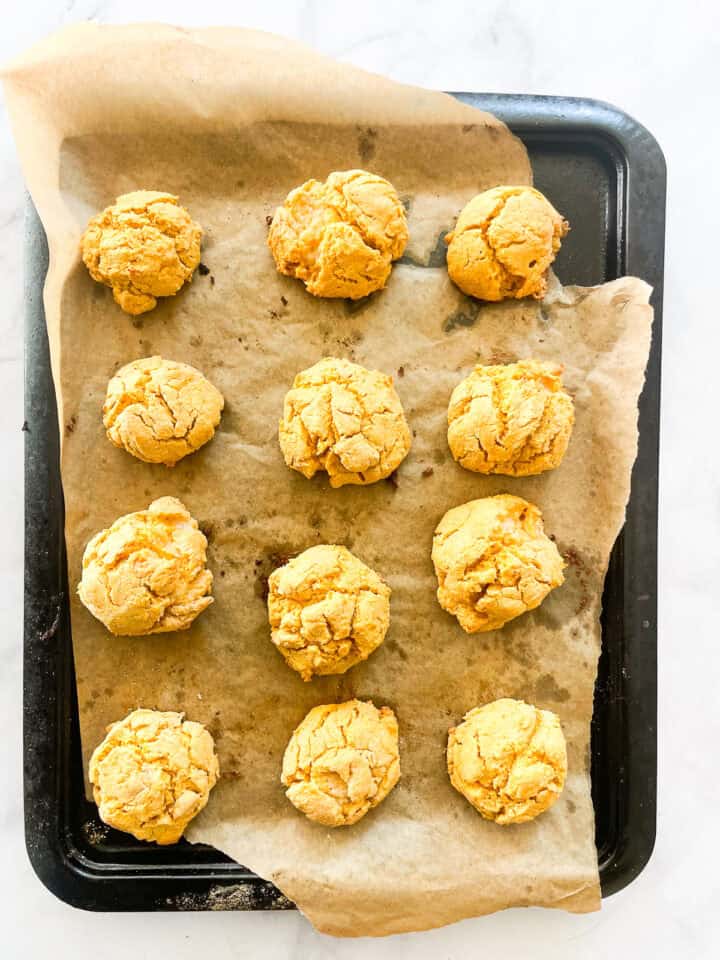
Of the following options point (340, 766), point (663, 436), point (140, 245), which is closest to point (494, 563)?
point (340, 766)

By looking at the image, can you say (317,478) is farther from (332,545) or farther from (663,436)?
(663,436)

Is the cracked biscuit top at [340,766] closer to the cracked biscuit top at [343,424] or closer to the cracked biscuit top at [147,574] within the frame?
the cracked biscuit top at [147,574]

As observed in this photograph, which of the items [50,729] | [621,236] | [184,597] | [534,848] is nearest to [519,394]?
[621,236]

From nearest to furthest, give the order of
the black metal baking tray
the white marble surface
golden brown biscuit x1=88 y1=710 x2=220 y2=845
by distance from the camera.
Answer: golden brown biscuit x1=88 y1=710 x2=220 y2=845 < the black metal baking tray < the white marble surface

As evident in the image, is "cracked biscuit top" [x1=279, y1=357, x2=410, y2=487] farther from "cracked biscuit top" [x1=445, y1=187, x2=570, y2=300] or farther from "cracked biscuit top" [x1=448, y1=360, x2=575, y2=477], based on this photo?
"cracked biscuit top" [x1=445, y1=187, x2=570, y2=300]

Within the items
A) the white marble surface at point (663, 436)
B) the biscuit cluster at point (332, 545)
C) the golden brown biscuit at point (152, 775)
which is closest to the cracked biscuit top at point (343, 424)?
the biscuit cluster at point (332, 545)

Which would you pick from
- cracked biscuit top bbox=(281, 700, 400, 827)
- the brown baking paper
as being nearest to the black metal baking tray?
the brown baking paper

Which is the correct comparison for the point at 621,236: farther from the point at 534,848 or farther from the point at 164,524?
the point at 534,848
